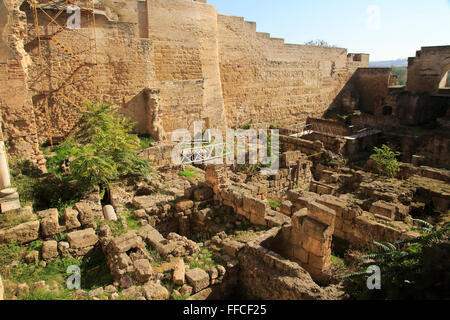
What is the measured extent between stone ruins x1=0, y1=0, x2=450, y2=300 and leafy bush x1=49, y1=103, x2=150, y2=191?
1.56 feet

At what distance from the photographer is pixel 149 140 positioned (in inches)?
516

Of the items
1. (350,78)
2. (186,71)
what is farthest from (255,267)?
(350,78)

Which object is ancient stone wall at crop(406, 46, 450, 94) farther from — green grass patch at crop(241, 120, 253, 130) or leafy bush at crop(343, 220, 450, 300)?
leafy bush at crop(343, 220, 450, 300)

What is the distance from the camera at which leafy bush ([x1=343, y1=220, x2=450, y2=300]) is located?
3.51 m

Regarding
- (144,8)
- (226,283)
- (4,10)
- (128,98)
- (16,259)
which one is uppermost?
(144,8)

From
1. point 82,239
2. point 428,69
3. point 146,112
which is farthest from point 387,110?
point 82,239

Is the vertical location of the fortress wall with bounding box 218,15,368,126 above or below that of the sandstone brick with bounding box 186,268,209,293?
above

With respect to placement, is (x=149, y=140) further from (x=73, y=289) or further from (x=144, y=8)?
(x=73, y=289)

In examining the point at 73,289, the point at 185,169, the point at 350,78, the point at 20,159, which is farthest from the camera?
the point at 350,78

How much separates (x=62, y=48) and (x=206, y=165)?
678 centimetres

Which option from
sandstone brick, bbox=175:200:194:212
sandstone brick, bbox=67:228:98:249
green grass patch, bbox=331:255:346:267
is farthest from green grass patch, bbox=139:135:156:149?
green grass patch, bbox=331:255:346:267

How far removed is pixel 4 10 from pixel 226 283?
29.9 ft

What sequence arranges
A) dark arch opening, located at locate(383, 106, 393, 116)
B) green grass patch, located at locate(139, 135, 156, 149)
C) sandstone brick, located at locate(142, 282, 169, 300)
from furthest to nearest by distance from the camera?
dark arch opening, located at locate(383, 106, 393, 116)
green grass patch, located at locate(139, 135, 156, 149)
sandstone brick, located at locate(142, 282, 169, 300)

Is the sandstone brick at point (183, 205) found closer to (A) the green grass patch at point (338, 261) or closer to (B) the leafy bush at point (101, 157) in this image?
(B) the leafy bush at point (101, 157)
